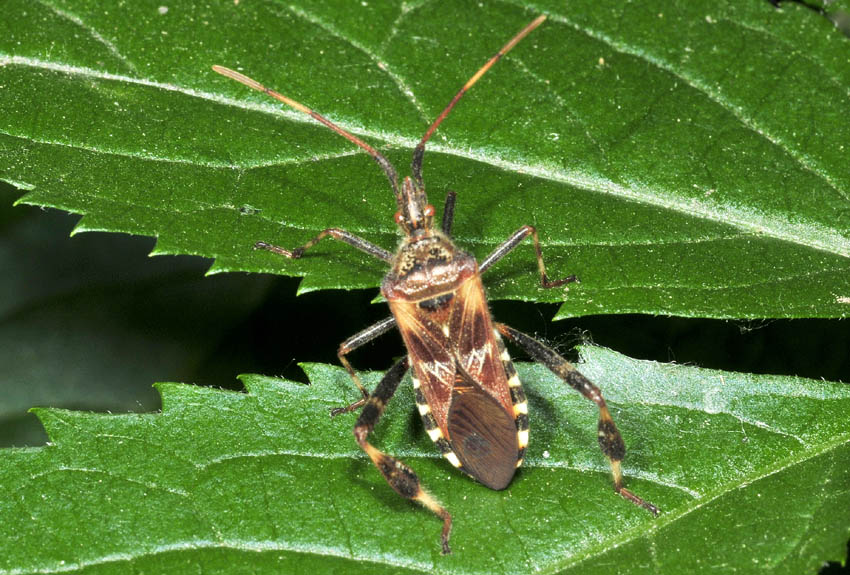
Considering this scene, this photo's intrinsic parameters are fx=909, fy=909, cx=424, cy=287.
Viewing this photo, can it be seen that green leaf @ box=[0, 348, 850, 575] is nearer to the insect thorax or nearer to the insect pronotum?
the insect pronotum

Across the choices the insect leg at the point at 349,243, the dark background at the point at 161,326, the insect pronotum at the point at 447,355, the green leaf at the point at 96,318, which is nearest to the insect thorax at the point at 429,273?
the insect pronotum at the point at 447,355

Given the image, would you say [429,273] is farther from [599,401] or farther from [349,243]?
[599,401]

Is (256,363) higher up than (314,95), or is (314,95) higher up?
(314,95)

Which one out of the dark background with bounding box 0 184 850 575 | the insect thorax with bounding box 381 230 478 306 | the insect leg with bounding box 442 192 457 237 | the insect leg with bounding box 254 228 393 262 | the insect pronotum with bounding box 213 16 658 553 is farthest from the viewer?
the dark background with bounding box 0 184 850 575

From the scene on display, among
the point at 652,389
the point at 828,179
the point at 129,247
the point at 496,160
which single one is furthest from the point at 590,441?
the point at 129,247

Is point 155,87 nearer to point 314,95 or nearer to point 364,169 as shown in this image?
point 314,95

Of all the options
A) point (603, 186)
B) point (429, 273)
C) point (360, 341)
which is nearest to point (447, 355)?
point (429, 273)

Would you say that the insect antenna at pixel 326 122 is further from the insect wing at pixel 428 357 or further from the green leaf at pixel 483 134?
the insect wing at pixel 428 357

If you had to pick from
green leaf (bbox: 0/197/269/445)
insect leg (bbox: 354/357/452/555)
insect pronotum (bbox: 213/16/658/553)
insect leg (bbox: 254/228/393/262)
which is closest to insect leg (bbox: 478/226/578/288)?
insect pronotum (bbox: 213/16/658/553)
